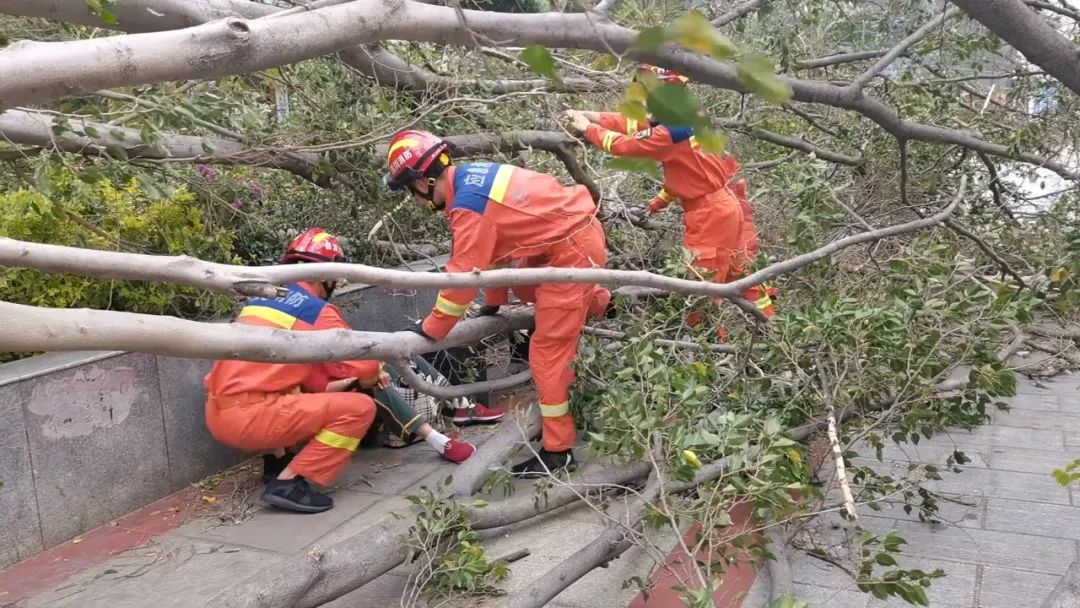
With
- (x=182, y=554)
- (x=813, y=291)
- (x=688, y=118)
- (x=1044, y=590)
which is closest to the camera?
(x=688, y=118)

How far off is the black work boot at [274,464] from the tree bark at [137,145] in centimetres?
162

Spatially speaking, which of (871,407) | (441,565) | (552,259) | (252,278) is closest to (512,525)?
(441,565)

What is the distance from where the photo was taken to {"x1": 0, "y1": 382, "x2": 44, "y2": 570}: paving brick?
3963 mm

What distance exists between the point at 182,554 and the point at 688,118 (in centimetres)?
391

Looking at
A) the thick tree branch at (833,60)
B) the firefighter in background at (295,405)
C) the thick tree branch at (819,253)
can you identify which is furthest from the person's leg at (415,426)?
the thick tree branch at (833,60)

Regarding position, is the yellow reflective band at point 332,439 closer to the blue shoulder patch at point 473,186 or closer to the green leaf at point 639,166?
the blue shoulder patch at point 473,186

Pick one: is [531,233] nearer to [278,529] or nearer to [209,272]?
[278,529]

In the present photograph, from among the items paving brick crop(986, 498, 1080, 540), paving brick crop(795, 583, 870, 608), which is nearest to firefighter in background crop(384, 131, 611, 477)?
paving brick crop(795, 583, 870, 608)

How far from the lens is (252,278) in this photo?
2197 mm

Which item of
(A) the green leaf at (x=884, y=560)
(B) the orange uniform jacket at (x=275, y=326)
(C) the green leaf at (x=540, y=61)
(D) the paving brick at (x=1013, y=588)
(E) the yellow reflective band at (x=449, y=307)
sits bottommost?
(D) the paving brick at (x=1013, y=588)

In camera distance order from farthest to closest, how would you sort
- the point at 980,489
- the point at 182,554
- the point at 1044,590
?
the point at 980,489 → the point at 182,554 → the point at 1044,590

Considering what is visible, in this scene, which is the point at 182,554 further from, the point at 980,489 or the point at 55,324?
the point at 980,489

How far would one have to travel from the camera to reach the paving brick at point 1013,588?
3.36m

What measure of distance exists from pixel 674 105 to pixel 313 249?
3811mm
